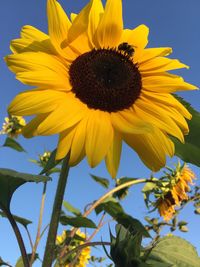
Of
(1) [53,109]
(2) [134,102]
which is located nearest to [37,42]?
(1) [53,109]

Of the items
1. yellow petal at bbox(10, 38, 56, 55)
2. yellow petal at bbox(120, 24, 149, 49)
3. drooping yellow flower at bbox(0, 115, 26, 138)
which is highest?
drooping yellow flower at bbox(0, 115, 26, 138)

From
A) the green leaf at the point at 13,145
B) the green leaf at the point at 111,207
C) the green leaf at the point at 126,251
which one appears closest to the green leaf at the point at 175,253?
the green leaf at the point at 126,251

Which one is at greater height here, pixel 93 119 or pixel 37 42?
pixel 37 42

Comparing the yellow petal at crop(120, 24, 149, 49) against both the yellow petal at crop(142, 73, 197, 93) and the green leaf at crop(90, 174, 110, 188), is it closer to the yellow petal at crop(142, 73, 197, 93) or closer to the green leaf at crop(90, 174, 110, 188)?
the yellow petal at crop(142, 73, 197, 93)

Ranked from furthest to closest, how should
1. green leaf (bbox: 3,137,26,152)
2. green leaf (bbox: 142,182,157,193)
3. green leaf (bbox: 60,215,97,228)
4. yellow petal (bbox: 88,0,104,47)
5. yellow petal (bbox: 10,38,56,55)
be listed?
1. green leaf (bbox: 142,182,157,193)
2. green leaf (bbox: 3,137,26,152)
3. green leaf (bbox: 60,215,97,228)
4. yellow petal (bbox: 88,0,104,47)
5. yellow petal (bbox: 10,38,56,55)

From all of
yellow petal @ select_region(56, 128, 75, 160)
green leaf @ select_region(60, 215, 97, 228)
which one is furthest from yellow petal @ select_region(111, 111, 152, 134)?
green leaf @ select_region(60, 215, 97, 228)

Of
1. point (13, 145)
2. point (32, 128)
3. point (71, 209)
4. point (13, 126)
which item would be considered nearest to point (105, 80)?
point (32, 128)

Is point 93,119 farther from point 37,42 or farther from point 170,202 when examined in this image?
point 170,202

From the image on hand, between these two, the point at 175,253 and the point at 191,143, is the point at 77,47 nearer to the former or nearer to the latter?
the point at 191,143
